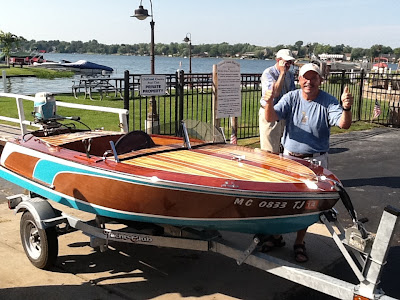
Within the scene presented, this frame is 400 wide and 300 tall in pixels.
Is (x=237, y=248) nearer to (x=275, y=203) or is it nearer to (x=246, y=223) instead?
(x=246, y=223)

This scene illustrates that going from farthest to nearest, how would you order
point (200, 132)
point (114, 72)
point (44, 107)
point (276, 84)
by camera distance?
point (114, 72) < point (44, 107) < point (276, 84) < point (200, 132)

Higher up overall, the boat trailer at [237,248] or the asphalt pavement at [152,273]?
the boat trailer at [237,248]

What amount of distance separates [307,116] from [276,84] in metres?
0.86

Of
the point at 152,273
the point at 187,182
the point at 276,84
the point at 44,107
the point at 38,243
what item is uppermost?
the point at 276,84

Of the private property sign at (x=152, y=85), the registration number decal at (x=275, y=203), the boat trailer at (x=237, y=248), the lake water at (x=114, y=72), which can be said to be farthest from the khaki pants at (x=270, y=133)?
the lake water at (x=114, y=72)

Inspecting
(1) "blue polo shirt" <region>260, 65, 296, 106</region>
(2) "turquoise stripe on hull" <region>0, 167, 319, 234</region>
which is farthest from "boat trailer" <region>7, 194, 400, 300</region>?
(1) "blue polo shirt" <region>260, 65, 296, 106</region>

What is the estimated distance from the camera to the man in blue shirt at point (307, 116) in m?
4.06

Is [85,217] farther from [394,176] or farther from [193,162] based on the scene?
[394,176]

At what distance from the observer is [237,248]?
348 centimetres

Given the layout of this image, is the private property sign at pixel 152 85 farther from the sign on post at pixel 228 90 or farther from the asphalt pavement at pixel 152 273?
the asphalt pavement at pixel 152 273

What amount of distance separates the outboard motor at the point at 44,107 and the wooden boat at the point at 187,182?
0.81m

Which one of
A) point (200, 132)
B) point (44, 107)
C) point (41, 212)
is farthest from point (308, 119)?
point (44, 107)

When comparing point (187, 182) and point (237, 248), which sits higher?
point (187, 182)

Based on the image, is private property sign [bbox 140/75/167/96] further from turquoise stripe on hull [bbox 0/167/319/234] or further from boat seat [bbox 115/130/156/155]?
turquoise stripe on hull [bbox 0/167/319/234]
